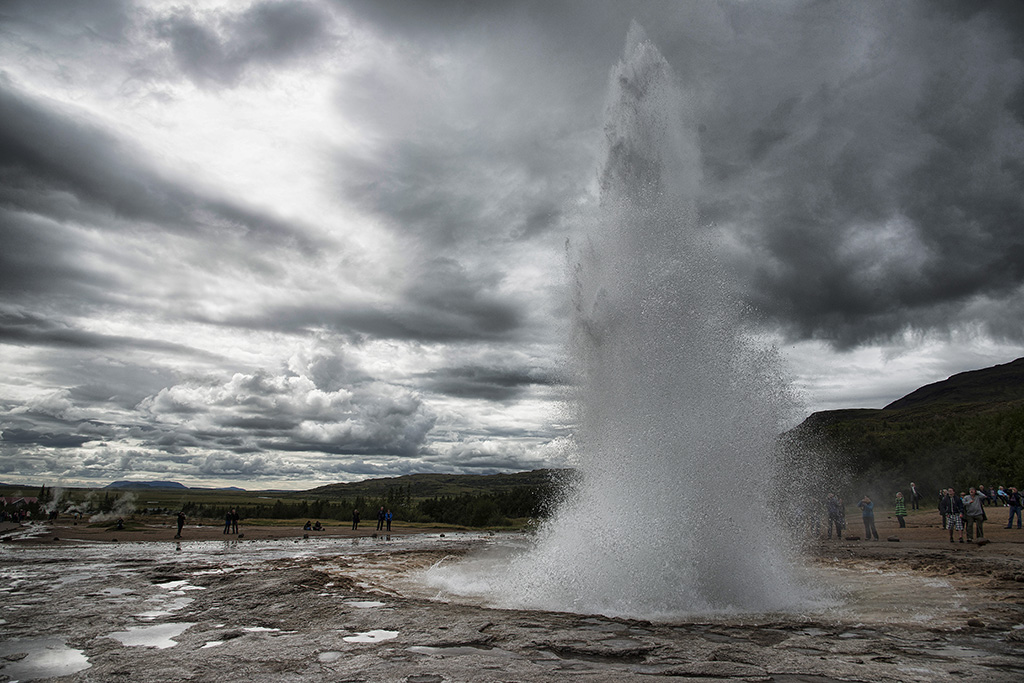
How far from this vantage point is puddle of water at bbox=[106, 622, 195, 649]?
7309 mm

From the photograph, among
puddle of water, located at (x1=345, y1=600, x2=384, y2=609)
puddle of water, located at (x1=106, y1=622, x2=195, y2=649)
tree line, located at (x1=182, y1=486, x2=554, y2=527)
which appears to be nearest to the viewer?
puddle of water, located at (x1=106, y1=622, x2=195, y2=649)

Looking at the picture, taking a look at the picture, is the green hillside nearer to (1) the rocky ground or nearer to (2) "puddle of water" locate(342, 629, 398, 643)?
(1) the rocky ground

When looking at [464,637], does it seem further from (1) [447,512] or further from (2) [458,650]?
(1) [447,512]

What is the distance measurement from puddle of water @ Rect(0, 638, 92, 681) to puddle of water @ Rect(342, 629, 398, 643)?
109 inches

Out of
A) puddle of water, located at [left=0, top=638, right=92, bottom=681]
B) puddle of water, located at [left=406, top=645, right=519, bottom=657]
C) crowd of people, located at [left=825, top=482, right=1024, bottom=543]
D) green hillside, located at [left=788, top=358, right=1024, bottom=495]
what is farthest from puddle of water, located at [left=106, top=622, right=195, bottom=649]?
green hillside, located at [left=788, top=358, right=1024, bottom=495]

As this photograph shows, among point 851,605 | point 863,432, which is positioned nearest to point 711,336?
point 851,605

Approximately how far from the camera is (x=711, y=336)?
40.1ft

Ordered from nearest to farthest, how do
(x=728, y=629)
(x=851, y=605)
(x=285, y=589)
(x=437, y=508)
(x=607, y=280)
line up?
(x=728, y=629) < (x=851, y=605) < (x=285, y=589) < (x=607, y=280) < (x=437, y=508)

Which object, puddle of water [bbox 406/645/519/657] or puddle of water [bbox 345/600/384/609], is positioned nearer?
puddle of water [bbox 406/645/519/657]

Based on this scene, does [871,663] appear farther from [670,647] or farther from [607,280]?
[607,280]

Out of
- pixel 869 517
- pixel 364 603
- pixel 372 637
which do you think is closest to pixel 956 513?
pixel 869 517

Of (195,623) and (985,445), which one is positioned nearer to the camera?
(195,623)

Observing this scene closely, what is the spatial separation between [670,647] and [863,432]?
322 ft

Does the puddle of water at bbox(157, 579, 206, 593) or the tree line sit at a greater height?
the puddle of water at bbox(157, 579, 206, 593)
